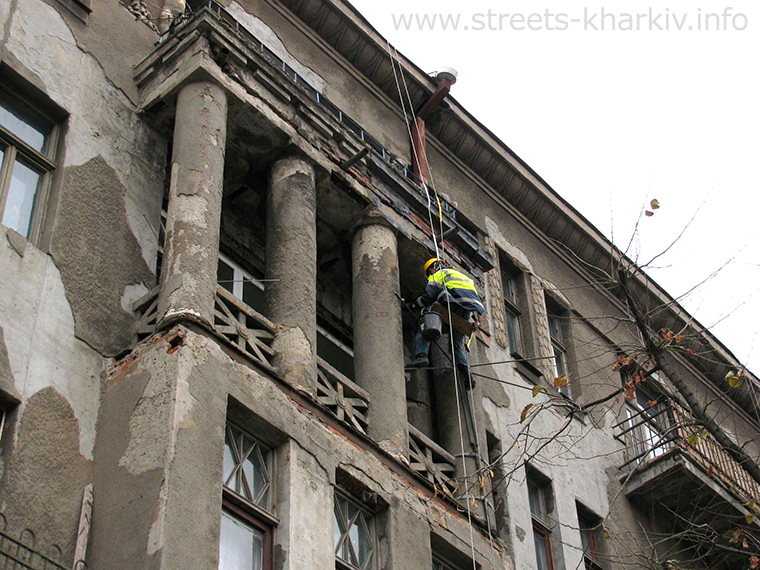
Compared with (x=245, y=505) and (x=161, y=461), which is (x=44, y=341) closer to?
(x=161, y=461)

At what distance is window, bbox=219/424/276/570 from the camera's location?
37.7ft

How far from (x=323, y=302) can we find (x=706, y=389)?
473 inches

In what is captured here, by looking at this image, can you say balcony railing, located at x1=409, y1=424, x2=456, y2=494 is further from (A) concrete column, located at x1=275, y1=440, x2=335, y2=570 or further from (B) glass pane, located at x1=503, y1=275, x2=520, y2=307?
(B) glass pane, located at x1=503, y1=275, x2=520, y2=307

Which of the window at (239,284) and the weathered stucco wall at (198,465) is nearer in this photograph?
the weathered stucco wall at (198,465)

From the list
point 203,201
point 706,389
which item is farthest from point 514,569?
point 706,389

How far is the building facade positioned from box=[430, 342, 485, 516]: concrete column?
1.5 inches

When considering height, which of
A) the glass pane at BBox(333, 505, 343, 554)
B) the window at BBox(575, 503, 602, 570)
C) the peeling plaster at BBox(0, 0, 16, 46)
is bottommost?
the glass pane at BBox(333, 505, 343, 554)

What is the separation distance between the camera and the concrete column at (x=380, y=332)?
14.2 m

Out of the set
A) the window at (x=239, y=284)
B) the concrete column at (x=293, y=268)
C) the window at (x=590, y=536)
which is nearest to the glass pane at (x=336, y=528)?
the concrete column at (x=293, y=268)

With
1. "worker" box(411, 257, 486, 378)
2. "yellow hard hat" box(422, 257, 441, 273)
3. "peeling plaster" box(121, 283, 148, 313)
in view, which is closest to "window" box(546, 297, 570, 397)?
"yellow hard hat" box(422, 257, 441, 273)

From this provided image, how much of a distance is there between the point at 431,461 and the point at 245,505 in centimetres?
372

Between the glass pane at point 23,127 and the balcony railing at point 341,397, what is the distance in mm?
3648

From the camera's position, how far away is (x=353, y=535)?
13039 millimetres

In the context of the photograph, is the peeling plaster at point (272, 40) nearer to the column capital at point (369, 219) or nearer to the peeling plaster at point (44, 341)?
the column capital at point (369, 219)
